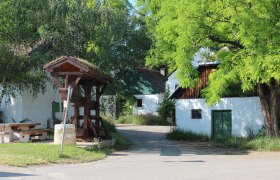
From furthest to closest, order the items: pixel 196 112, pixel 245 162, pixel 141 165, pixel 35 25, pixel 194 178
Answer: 1. pixel 196 112
2. pixel 35 25
3. pixel 245 162
4. pixel 141 165
5. pixel 194 178

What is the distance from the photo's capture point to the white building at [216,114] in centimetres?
2805

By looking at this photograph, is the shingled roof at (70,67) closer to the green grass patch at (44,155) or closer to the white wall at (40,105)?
the green grass patch at (44,155)

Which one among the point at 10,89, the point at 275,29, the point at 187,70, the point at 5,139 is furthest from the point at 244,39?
the point at 10,89

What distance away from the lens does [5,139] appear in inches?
848

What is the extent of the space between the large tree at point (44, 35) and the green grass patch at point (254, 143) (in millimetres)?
8408

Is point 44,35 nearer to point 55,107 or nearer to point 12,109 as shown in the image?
point 12,109

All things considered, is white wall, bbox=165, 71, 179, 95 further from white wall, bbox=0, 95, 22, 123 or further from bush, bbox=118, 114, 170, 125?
white wall, bbox=0, 95, 22, 123

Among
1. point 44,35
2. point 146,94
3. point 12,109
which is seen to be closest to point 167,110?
point 146,94

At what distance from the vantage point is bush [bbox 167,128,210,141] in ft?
96.7

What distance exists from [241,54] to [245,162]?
18.9ft

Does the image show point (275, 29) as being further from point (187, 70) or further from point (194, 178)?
point (194, 178)

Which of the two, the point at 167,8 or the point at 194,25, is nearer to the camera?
the point at 194,25

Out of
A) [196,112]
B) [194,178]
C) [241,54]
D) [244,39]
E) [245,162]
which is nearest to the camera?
[194,178]

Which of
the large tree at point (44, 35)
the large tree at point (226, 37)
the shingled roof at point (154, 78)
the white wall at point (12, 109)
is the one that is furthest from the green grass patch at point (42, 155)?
the shingled roof at point (154, 78)
